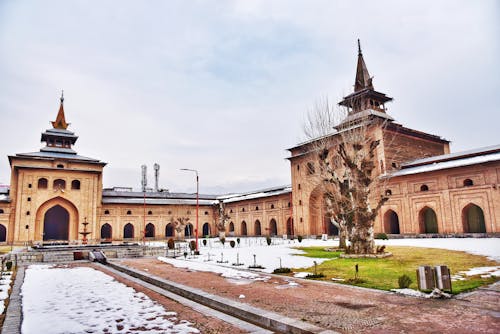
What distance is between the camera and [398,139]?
3662 cm

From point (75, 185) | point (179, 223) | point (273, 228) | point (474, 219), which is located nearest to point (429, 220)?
point (474, 219)

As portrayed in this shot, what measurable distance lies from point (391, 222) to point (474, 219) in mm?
7376

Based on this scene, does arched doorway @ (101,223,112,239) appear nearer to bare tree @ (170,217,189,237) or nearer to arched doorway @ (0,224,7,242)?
bare tree @ (170,217,189,237)

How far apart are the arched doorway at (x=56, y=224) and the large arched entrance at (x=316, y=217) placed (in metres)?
34.3

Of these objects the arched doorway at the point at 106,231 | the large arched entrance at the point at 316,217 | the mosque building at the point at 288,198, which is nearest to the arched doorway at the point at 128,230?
the mosque building at the point at 288,198

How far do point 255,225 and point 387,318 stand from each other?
45.9 metres

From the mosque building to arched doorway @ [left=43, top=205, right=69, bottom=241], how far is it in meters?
0.13

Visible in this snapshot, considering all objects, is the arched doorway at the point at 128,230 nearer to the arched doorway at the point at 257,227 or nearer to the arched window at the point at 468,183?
the arched doorway at the point at 257,227

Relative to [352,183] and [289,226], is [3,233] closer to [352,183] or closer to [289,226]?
[289,226]

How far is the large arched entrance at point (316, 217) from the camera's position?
40912 millimetres

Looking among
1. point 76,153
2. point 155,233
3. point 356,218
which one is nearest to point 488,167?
point 356,218

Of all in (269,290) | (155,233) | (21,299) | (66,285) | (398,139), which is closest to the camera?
(21,299)

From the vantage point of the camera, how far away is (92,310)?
740cm

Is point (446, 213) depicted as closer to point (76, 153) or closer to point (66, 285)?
point (66, 285)
